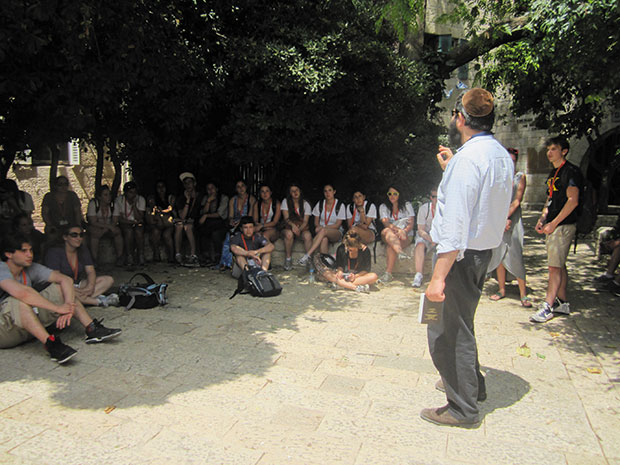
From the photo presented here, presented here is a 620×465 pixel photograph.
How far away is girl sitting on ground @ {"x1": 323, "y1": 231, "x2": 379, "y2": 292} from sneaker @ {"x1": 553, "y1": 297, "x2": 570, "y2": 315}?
231 centimetres

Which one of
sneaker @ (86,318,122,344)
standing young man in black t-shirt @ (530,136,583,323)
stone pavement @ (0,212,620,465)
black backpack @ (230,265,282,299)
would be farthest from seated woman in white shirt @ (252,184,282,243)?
standing young man in black t-shirt @ (530,136,583,323)

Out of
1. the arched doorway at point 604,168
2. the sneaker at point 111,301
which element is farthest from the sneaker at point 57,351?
the arched doorway at point 604,168

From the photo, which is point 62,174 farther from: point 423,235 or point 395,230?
point 423,235

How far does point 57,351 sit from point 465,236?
3.48m

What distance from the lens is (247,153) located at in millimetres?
8352

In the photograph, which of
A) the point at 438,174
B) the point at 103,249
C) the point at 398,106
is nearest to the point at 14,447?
the point at 103,249

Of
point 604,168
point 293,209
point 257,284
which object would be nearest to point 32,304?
point 257,284

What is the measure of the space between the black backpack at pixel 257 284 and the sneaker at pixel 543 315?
3136mm

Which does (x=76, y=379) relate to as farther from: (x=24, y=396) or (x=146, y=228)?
(x=146, y=228)

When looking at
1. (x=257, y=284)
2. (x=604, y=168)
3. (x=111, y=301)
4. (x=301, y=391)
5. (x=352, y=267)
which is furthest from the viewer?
(x=604, y=168)

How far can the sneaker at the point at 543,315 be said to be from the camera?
5.49 m

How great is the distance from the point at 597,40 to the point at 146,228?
6992 mm

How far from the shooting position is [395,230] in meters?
7.68

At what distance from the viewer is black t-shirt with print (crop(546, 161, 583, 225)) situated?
5.49 metres
